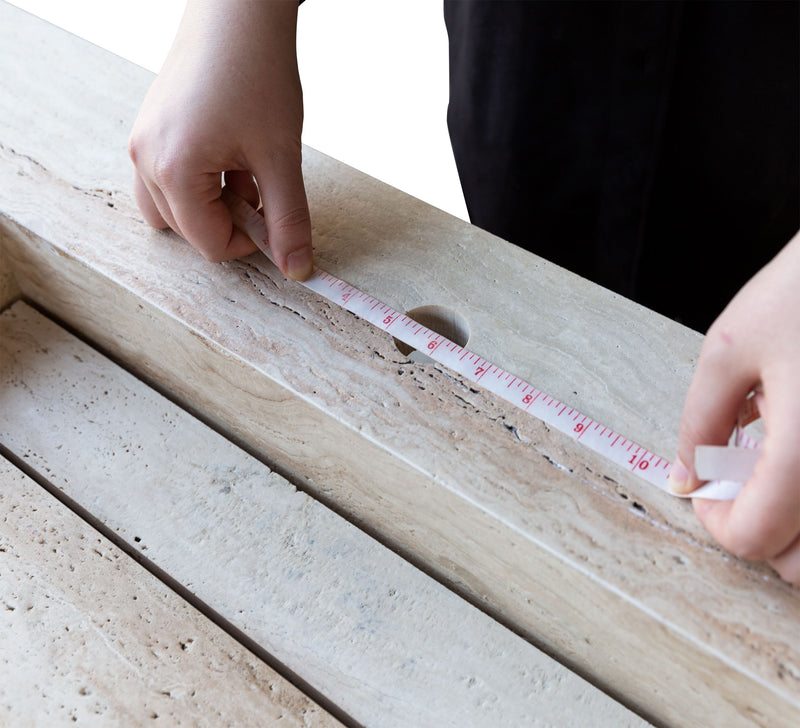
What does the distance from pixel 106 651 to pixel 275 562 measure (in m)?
0.23

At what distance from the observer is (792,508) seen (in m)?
0.77

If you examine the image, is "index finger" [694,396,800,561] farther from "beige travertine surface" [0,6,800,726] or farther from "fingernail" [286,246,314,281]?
"fingernail" [286,246,314,281]

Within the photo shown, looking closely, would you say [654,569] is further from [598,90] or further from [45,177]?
Answer: [45,177]

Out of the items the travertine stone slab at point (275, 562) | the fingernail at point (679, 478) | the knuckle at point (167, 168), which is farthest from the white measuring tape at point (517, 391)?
the travertine stone slab at point (275, 562)

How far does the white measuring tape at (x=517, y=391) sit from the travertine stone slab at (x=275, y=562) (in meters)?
0.27

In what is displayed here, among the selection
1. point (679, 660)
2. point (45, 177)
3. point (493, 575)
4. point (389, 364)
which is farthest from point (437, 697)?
point (45, 177)

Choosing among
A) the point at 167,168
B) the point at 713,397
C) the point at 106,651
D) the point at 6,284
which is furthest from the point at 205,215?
the point at 713,397

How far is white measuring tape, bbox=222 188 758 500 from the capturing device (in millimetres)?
874

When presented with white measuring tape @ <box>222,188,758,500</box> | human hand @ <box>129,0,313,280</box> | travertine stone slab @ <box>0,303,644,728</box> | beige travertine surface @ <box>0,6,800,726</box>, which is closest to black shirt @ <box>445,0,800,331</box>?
beige travertine surface @ <box>0,6,800,726</box>

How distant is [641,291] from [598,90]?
0.49 meters

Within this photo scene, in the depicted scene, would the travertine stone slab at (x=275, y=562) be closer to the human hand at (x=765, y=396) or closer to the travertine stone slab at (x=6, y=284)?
the travertine stone slab at (x=6, y=284)

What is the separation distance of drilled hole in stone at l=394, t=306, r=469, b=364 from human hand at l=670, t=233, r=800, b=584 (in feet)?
1.36

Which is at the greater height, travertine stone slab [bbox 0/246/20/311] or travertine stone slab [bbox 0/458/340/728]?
travertine stone slab [bbox 0/246/20/311]

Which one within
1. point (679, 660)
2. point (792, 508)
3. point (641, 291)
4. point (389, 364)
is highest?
point (792, 508)
